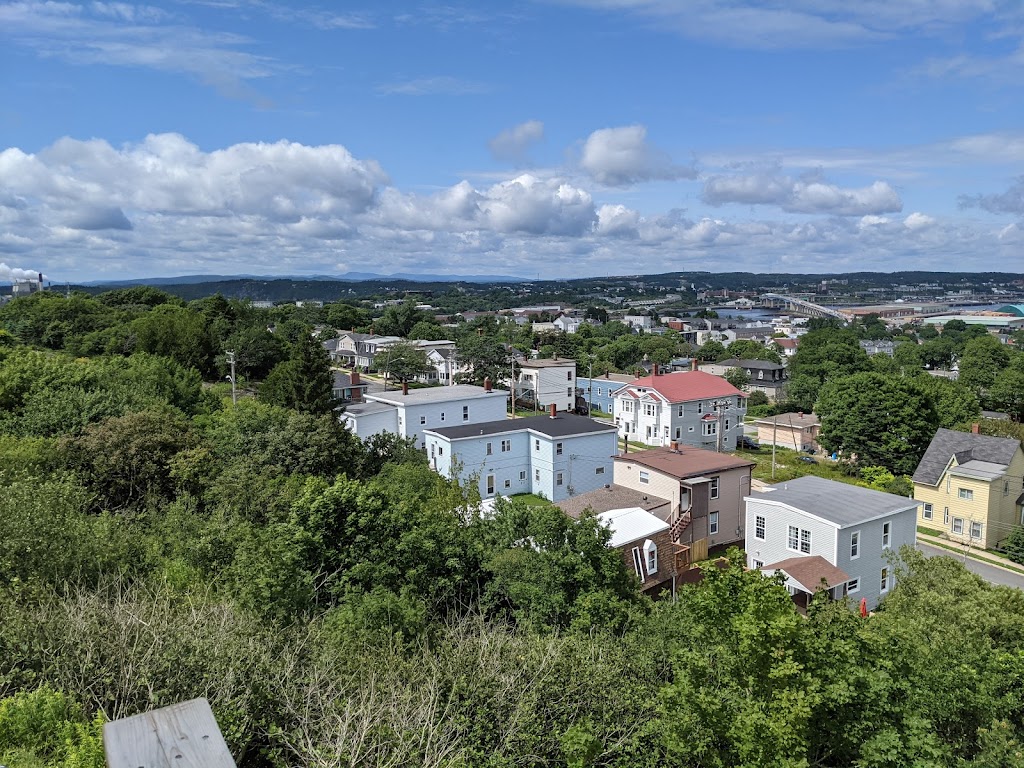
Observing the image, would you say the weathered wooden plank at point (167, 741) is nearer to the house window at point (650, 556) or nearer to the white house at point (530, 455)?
the house window at point (650, 556)

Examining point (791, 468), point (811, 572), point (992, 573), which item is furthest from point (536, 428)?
point (992, 573)

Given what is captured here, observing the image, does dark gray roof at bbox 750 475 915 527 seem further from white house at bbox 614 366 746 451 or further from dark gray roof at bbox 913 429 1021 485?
white house at bbox 614 366 746 451

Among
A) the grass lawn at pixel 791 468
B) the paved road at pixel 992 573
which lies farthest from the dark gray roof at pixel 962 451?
the grass lawn at pixel 791 468

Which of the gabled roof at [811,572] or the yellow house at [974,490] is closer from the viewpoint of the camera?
the gabled roof at [811,572]

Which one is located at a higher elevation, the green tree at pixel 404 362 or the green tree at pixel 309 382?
the green tree at pixel 309 382

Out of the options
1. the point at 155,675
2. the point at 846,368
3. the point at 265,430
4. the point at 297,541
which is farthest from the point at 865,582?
the point at 846,368

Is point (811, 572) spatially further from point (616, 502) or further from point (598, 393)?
point (598, 393)

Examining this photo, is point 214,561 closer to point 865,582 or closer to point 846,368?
point 865,582
